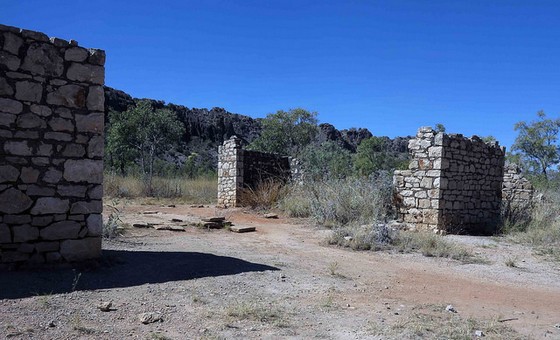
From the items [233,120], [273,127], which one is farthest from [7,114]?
[233,120]

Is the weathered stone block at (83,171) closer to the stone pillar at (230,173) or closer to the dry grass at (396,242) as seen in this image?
the dry grass at (396,242)

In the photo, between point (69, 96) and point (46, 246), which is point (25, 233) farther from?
point (69, 96)

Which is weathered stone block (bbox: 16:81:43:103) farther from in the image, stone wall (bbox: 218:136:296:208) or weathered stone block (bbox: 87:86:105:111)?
stone wall (bbox: 218:136:296:208)

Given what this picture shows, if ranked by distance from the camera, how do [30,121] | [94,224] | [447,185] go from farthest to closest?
[447,185] → [94,224] → [30,121]

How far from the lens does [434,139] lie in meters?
11.5

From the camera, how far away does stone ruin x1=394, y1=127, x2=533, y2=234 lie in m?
11.3

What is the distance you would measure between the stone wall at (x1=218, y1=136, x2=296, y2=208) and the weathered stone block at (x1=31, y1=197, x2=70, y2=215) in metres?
11.2

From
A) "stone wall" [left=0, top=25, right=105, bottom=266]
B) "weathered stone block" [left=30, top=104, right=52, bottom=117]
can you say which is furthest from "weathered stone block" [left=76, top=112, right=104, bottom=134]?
"weathered stone block" [left=30, top=104, right=52, bottom=117]

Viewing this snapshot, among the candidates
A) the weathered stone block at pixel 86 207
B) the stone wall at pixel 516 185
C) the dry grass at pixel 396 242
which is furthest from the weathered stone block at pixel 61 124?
the stone wall at pixel 516 185

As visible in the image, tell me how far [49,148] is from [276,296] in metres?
3.27

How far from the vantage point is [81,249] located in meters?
5.74

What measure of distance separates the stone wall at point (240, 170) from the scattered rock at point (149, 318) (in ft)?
41.4

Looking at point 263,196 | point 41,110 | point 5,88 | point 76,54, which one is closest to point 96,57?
point 76,54

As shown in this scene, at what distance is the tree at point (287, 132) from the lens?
36.2 m
